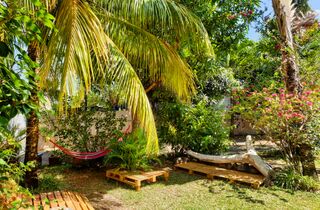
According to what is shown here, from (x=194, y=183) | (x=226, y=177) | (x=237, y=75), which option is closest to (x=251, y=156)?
(x=226, y=177)

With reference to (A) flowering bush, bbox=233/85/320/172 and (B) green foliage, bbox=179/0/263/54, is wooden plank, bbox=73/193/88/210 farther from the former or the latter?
(B) green foliage, bbox=179/0/263/54

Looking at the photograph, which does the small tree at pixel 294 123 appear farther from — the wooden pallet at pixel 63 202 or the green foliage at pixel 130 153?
the wooden pallet at pixel 63 202

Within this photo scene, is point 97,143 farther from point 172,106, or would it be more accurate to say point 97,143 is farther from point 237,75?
point 237,75

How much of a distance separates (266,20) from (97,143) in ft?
21.1

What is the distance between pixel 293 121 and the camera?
5.07 metres

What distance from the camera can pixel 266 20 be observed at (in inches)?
322

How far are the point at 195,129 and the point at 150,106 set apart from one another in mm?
2543

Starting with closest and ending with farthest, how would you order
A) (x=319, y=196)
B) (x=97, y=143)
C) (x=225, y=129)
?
(x=319, y=196), (x=97, y=143), (x=225, y=129)

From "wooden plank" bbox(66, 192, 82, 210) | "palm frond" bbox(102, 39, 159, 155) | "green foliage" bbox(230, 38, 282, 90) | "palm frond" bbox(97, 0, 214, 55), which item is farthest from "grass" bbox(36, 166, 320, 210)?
"green foliage" bbox(230, 38, 282, 90)

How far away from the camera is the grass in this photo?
4109mm

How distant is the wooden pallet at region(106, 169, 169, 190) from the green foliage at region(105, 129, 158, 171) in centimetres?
19

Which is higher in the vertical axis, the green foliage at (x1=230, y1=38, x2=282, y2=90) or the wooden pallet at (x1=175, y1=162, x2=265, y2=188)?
the green foliage at (x1=230, y1=38, x2=282, y2=90)

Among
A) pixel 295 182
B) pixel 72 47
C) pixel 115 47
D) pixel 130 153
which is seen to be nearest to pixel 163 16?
pixel 115 47

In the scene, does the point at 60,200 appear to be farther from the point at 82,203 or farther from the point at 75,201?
the point at 82,203
